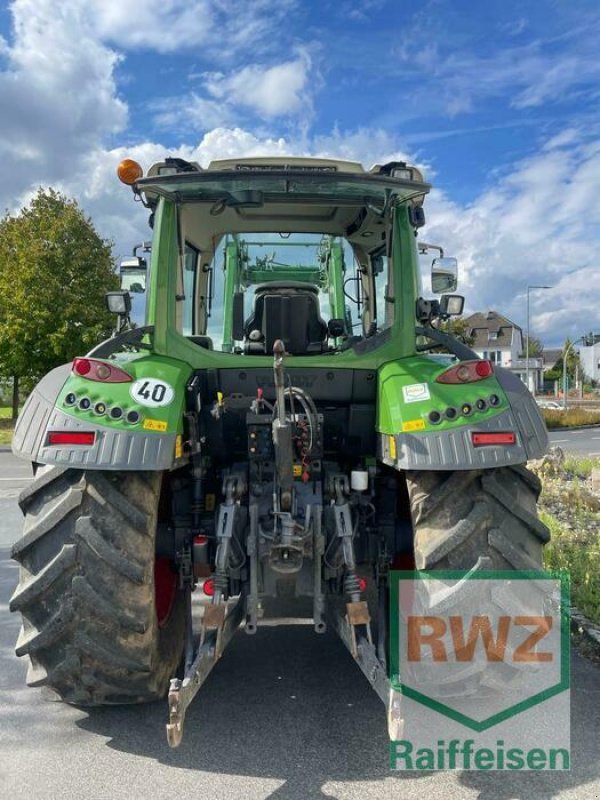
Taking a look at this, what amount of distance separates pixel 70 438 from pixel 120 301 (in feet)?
4.22

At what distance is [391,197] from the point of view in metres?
3.68

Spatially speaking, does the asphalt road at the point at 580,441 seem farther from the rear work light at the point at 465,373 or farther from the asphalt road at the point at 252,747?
the rear work light at the point at 465,373

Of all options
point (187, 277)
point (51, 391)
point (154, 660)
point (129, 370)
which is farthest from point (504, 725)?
point (187, 277)

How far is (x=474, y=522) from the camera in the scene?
122 inches

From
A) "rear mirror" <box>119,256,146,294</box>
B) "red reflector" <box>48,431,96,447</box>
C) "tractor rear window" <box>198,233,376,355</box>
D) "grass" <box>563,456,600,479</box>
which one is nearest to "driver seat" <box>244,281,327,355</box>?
"tractor rear window" <box>198,233,376,355</box>

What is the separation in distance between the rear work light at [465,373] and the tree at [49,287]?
780 inches

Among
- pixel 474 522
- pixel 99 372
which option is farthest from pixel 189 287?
pixel 474 522

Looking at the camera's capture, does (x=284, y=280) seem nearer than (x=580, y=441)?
Yes

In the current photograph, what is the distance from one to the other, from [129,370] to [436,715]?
2.23 meters

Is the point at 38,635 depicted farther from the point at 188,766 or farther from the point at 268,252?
the point at 268,252

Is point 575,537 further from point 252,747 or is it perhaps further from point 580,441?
point 580,441

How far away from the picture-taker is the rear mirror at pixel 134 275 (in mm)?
4230

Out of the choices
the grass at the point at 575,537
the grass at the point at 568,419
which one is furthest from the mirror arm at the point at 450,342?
the grass at the point at 568,419

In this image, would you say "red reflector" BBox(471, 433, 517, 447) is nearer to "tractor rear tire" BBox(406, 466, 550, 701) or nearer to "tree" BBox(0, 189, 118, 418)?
"tractor rear tire" BBox(406, 466, 550, 701)
